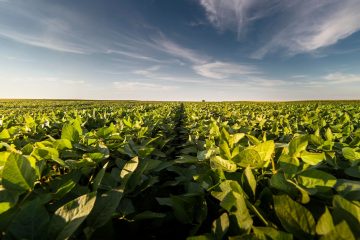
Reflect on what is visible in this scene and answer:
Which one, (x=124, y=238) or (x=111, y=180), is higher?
(x=111, y=180)

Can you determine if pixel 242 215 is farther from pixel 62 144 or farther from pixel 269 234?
pixel 62 144

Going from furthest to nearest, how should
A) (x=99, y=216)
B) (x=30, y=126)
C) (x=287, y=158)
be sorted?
1. (x=30, y=126)
2. (x=287, y=158)
3. (x=99, y=216)

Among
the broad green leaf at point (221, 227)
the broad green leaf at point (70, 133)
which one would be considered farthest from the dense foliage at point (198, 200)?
the broad green leaf at point (70, 133)

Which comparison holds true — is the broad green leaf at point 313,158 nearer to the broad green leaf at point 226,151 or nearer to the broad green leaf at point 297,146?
the broad green leaf at point 297,146

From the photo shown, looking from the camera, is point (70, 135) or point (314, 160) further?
point (70, 135)

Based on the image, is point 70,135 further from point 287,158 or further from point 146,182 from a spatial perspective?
point 287,158

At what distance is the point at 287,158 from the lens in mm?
1233

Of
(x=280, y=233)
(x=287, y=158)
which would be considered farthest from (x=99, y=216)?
(x=287, y=158)

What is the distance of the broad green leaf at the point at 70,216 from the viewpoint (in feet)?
2.99

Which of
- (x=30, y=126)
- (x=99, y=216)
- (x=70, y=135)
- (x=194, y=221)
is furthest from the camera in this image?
(x=30, y=126)

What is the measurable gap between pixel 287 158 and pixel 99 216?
884 millimetres

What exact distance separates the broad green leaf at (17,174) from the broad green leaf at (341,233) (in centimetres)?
117

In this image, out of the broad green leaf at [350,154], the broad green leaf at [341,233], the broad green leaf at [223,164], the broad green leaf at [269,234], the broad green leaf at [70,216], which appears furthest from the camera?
the broad green leaf at [350,154]

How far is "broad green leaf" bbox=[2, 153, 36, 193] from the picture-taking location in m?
1.12
